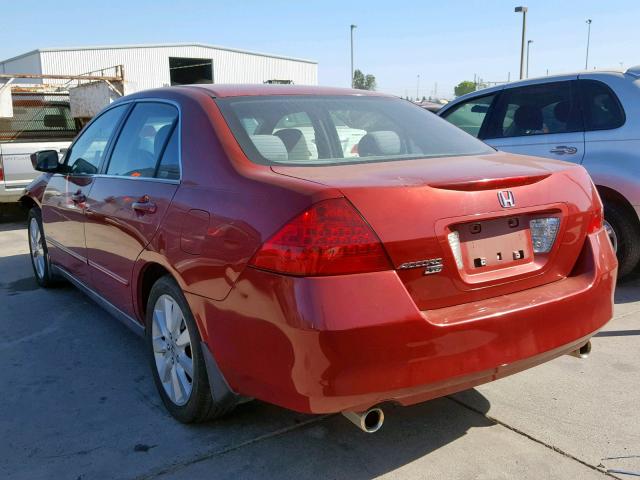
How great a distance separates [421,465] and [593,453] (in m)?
0.76

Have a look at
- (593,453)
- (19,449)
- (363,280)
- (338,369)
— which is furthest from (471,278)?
(19,449)

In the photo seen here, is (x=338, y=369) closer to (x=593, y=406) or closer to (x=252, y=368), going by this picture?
(x=252, y=368)

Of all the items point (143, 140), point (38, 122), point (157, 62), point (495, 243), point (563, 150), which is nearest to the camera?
point (495, 243)

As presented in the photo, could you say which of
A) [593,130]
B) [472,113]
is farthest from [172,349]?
[472,113]

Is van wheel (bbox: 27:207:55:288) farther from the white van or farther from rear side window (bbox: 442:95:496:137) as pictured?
rear side window (bbox: 442:95:496:137)

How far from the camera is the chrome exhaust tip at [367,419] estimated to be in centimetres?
225

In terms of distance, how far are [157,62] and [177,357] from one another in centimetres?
3990

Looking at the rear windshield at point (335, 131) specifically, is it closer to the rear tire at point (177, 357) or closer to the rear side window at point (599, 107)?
the rear tire at point (177, 357)

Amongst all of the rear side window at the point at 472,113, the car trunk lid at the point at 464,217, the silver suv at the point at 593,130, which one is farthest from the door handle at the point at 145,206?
the rear side window at the point at 472,113

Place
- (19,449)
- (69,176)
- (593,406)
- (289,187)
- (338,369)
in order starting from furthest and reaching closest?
(69,176), (593,406), (19,449), (289,187), (338,369)

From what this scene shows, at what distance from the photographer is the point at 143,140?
11.8ft

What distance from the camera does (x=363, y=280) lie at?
2176 mm

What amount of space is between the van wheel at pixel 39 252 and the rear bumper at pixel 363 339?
3511mm

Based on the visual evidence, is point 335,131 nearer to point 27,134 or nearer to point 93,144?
point 93,144
